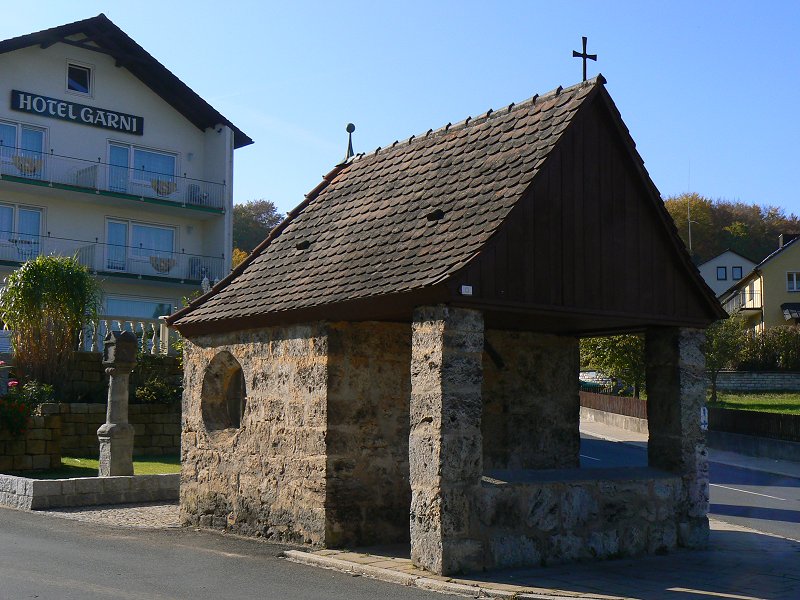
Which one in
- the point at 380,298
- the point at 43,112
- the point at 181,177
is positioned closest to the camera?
the point at 380,298

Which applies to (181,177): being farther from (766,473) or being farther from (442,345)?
(442,345)

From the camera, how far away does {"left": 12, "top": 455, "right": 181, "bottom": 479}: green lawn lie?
16.6m

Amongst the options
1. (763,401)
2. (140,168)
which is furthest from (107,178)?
(763,401)

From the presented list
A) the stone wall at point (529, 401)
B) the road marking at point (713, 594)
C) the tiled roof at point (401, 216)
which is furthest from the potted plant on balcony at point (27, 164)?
the road marking at point (713, 594)

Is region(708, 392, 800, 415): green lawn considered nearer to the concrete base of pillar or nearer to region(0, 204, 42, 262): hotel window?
region(0, 204, 42, 262): hotel window

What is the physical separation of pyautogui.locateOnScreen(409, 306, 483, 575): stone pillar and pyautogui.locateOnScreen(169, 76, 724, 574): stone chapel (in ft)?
0.07

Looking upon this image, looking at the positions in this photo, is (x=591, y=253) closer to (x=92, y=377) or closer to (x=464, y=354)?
(x=464, y=354)

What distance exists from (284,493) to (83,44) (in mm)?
26893

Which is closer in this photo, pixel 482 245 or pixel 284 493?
pixel 482 245

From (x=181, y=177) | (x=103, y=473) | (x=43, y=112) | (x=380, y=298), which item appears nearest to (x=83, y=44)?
(x=43, y=112)

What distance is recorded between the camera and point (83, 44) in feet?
111

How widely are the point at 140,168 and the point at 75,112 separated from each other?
295cm

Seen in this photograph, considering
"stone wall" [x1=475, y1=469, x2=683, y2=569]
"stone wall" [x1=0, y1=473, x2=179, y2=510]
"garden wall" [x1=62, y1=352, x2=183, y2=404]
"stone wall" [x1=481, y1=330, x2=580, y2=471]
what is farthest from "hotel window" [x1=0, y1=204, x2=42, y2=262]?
"stone wall" [x1=475, y1=469, x2=683, y2=569]

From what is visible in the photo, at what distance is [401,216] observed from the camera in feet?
36.3
